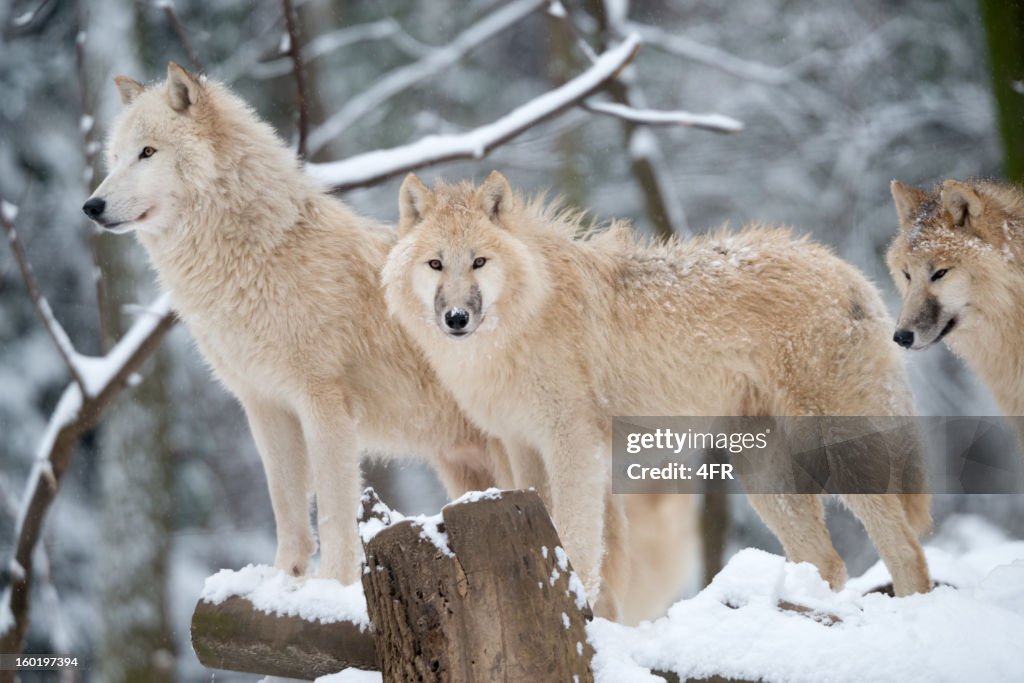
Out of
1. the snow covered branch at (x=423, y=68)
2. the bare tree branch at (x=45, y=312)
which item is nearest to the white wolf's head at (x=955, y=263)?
the bare tree branch at (x=45, y=312)

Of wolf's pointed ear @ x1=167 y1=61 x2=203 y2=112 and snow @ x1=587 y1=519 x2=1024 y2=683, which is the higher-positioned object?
wolf's pointed ear @ x1=167 y1=61 x2=203 y2=112

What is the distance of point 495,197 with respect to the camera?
4.16 m

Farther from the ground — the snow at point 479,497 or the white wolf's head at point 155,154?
the white wolf's head at point 155,154

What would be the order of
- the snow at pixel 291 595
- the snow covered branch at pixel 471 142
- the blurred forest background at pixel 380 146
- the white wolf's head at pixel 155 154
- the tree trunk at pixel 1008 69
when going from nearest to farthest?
the snow at pixel 291 595 < the white wolf's head at pixel 155 154 < the tree trunk at pixel 1008 69 < the snow covered branch at pixel 471 142 < the blurred forest background at pixel 380 146

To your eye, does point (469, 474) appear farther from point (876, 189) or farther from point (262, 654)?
point (876, 189)

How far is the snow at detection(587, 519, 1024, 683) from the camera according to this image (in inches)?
104

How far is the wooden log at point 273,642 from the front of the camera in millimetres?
3275

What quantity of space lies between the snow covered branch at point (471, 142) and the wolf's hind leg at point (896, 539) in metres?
3.91

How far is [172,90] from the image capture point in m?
4.43

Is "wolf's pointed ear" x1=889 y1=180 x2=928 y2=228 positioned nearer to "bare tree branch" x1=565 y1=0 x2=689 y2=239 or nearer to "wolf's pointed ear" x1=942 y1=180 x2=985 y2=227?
"wolf's pointed ear" x1=942 y1=180 x2=985 y2=227

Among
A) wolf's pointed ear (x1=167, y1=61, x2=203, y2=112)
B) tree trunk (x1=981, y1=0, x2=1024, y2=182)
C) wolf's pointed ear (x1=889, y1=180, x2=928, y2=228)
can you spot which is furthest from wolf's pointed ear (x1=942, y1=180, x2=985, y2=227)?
wolf's pointed ear (x1=167, y1=61, x2=203, y2=112)

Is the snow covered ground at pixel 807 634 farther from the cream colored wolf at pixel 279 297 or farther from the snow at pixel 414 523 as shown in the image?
the cream colored wolf at pixel 279 297

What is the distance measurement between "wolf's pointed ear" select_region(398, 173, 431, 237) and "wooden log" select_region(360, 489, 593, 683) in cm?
178

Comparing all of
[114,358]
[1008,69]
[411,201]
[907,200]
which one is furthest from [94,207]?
[1008,69]
